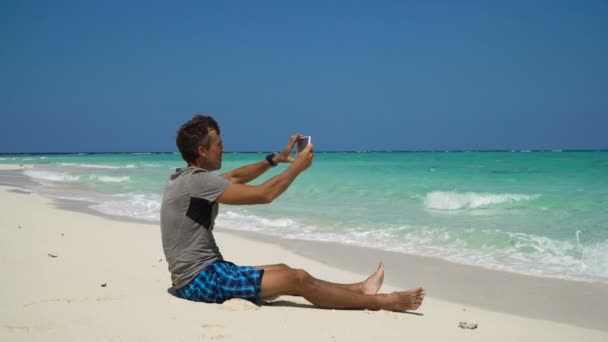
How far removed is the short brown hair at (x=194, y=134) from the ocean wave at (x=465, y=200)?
10350mm

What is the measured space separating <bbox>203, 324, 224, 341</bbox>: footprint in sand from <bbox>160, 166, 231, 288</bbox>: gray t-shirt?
57 centimetres

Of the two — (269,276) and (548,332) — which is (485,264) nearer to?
(548,332)

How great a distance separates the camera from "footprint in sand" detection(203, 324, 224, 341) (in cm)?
309

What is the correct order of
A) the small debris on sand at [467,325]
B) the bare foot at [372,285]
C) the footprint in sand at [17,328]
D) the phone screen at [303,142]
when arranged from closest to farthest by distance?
the footprint in sand at [17,328]
the phone screen at [303,142]
the small debris on sand at [467,325]
the bare foot at [372,285]

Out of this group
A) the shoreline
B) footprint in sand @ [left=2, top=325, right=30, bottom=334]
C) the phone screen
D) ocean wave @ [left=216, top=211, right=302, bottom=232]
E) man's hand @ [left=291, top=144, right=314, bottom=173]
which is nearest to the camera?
footprint in sand @ [left=2, top=325, right=30, bottom=334]

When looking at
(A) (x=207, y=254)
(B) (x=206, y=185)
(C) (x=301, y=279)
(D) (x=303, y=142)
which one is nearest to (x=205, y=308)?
(A) (x=207, y=254)

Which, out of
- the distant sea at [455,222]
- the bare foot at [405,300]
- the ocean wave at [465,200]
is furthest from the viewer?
the ocean wave at [465,200]

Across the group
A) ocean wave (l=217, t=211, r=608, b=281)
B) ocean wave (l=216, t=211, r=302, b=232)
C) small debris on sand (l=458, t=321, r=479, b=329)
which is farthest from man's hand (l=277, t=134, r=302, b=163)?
ocean wave (l=216, t=211, r=302, b=232)

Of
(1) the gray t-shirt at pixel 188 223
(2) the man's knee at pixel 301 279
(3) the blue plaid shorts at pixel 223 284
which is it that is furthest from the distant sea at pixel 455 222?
(1) the gray t-shirt at pixel 188 223

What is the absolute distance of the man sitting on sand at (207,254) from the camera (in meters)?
3.65

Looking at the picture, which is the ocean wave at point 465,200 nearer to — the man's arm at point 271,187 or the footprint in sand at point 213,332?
the man's arm at point 271,187

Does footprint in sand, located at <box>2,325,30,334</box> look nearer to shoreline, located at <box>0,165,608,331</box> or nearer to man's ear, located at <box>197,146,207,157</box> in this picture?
man's ear, located at <box>197,146,207,157</box>

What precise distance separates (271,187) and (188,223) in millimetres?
717

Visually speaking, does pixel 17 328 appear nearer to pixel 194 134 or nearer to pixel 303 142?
pixel 194 134
